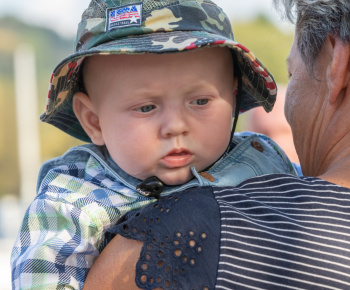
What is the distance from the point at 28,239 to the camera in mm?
2221

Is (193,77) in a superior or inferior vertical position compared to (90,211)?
superior

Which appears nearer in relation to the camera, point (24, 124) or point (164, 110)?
point (164, 110)

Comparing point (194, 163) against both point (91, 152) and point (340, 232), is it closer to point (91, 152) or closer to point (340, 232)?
point (91, 152)

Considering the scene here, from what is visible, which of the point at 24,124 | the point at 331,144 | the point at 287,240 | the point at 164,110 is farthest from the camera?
the point at 24,124

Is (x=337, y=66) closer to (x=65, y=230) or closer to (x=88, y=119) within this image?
(x=88, y=119)

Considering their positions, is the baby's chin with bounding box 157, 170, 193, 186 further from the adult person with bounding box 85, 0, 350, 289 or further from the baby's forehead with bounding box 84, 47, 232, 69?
the baby's forehead with bounding box 84, 47, 232, 69

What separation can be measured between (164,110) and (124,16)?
0.37m

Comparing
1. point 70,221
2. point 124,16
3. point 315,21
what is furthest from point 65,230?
point 315,21

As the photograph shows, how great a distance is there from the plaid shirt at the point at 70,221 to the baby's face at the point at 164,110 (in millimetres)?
81

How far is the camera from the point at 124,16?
2324 millimetres

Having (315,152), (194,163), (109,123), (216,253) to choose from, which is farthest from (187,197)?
(315,152)

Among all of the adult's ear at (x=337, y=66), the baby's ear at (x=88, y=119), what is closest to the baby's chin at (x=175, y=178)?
the baby's ear at (x=88, y=119)

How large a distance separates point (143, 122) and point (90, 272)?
0.54m

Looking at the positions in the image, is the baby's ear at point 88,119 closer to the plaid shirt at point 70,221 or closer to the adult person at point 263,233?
the plaid shirt at point 70,221
